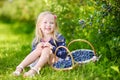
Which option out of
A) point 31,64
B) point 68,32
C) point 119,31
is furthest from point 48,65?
point 68,32

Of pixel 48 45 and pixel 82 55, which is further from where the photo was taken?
pixel 82 55

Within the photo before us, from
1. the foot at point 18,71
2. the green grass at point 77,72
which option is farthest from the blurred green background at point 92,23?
the foot at point 18,71

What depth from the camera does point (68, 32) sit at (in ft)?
25.2

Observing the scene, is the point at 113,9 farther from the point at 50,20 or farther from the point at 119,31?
the point at 50,20

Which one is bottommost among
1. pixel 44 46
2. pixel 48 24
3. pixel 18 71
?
pixel 18 71

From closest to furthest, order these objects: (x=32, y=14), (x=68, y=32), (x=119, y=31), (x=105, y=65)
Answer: (x=105, y=65), (x=119, y=31), (x=68, y=32), (x=32, y=14)

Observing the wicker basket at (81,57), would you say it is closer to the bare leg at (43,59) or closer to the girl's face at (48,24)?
the bare leg at (43,59)

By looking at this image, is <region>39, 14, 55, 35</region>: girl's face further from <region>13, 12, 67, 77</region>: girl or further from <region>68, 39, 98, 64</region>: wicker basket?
<region>68, 39, 98, 64</region>: wicker basket

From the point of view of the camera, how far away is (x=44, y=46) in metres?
5.86

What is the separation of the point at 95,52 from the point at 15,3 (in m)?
7.74

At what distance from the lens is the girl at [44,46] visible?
18.7 ft

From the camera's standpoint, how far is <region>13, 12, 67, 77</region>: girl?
5.71 m

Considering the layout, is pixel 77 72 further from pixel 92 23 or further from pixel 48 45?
pixel 92 23

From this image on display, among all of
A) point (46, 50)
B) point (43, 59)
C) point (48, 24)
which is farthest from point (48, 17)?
point (43, 59)
